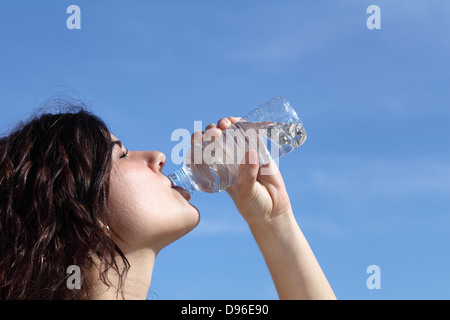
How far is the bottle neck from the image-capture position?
2.79 meters

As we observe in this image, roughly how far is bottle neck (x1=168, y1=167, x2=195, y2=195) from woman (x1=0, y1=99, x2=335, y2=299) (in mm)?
257

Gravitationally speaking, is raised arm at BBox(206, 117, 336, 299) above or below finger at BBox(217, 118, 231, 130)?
below

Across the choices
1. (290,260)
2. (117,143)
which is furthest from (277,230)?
(117,143)

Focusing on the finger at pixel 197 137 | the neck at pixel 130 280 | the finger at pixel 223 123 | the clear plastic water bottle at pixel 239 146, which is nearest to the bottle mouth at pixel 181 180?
the clear plastic water bottle at pixel 239 146

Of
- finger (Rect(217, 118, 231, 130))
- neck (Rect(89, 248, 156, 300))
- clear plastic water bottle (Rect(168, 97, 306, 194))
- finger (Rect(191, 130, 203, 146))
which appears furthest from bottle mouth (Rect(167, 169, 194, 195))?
neck (Rect(89, 248, 156, 300))

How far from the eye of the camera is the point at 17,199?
2.38 metres

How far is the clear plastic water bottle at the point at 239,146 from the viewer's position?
9.39ft

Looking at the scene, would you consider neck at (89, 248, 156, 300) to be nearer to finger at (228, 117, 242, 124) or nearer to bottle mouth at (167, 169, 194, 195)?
bottle mouth at (167, 169, 194, 195)

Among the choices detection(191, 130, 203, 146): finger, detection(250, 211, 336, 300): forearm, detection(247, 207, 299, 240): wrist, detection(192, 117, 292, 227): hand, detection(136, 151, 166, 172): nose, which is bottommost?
detection(250, 211, 336, 300): forearm

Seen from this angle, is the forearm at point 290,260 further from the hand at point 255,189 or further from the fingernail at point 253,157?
the fingernail at point 253,157

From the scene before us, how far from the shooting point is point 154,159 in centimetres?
249

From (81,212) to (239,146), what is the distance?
3.33 feet
